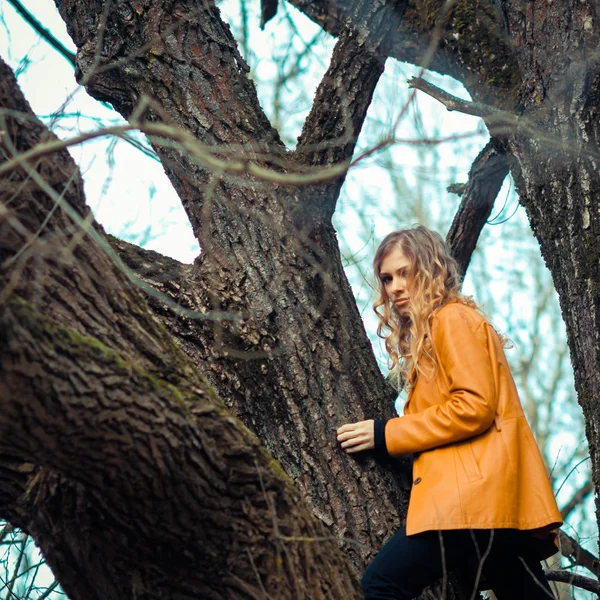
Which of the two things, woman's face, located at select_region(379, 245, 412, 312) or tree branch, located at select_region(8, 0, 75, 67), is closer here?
woman's face, located at select_region(379, 245, 412, 312)

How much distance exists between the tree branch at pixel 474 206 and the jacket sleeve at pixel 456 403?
0.79 metres

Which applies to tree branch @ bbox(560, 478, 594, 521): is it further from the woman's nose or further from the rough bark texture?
the rough bark texture

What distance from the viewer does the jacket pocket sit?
2537mm

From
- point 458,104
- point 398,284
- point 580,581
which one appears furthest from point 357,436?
point 458,104

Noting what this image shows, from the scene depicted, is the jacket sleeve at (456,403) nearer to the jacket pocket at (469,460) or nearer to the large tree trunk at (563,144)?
the jacket pocket at (469,460)

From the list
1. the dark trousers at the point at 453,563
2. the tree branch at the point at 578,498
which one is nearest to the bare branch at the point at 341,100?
the dark trousers at the point at 453,563

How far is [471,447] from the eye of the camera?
2625 mm

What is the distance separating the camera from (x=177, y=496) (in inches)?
73.3

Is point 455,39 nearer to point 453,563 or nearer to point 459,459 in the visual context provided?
point 459,459

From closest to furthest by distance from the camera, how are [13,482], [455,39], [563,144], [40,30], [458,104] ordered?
[13,482]
[563,144]
[458,104]
[455,39]
[40,30]

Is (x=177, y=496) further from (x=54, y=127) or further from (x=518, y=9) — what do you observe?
(x=518, y=9)

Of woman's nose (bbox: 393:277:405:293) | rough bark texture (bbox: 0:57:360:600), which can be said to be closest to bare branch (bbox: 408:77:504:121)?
woman's nose (bbox: 393:277:405:293)

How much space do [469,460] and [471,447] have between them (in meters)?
0.05

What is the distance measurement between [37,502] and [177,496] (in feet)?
1.36
